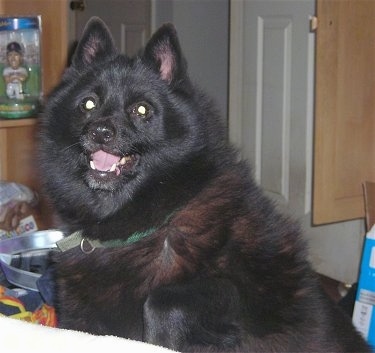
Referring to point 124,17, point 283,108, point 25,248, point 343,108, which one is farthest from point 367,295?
point 124,17

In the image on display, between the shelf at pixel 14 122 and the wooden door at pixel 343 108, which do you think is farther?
the wooden door at pixel 343 108

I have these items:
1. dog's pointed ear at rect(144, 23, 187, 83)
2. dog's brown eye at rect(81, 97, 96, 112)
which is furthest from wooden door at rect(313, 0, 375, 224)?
dog's brown eye at rect(81, 97, 96, 112)

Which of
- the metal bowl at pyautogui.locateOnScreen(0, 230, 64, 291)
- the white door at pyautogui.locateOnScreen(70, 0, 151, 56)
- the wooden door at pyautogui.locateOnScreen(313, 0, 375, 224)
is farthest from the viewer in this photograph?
the white door at pyautogui.locateOnScreen(70, 0, 151, 56)

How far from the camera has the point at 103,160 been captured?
4.29ft

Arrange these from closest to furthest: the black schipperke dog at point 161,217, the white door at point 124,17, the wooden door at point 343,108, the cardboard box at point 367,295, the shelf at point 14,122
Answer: the black schipperke dog at point 161,217 < the shelf at point 14,122 < the cardboard box at point 367,295 < the wooden door at point 343,108 < the white door at point 124,17

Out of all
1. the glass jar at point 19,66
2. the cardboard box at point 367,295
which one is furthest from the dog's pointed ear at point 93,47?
the cardboard box at point 367,295

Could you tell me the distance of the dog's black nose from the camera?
1206mm

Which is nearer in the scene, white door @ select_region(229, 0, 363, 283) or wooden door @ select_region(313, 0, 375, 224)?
wooden door @ select_region(313, 0, 375, 224)

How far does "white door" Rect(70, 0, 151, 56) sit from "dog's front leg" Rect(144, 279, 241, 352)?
3419 millimetres

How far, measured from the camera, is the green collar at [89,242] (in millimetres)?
1307

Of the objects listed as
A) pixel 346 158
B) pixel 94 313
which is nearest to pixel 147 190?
pixel 94 313

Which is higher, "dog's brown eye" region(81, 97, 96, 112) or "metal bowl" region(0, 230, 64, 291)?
"dog's brown eye" region(81, 97, 96, 112)

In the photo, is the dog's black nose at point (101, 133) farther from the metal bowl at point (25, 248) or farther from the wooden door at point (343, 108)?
the wooden door at point (343, 108)

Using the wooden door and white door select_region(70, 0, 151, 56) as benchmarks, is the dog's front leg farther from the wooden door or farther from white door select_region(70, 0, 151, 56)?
white door select_region(70, 0, 151, 56)
